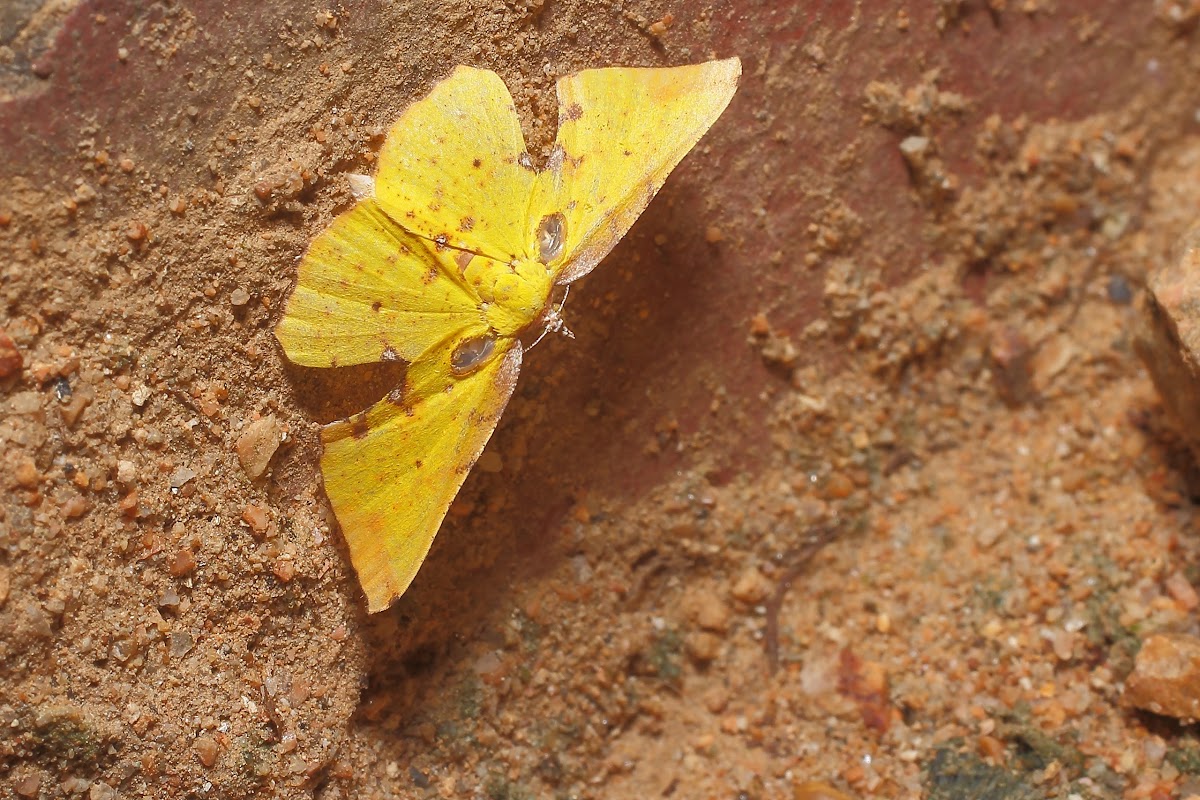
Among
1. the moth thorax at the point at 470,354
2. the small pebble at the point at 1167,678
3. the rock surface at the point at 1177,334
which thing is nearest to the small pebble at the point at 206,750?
the moth thorax at the point at 470,354

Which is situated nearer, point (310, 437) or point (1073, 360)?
point (310, 437)

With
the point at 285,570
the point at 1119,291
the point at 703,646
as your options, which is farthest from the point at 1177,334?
the point at 285,570

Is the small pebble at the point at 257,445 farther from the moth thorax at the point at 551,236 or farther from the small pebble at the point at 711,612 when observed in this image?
the small pebble at the point at 711,612

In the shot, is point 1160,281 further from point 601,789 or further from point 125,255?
point 125,255

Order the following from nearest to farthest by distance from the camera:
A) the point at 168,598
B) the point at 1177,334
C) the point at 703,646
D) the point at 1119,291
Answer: the point at 168,598, the point at 1177,334, the point at 703,646, the point at 1119,291

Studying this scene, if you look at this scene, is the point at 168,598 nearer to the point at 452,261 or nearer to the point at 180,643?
the point at 180,643

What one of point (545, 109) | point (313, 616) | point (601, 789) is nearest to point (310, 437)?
point (313, 616)

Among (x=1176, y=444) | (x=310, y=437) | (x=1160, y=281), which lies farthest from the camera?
(x=1176, y=444)
